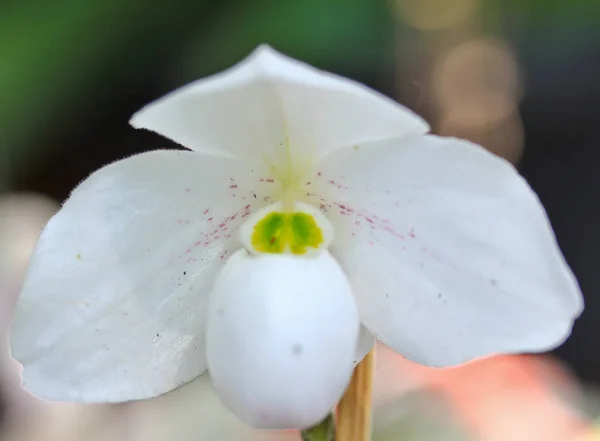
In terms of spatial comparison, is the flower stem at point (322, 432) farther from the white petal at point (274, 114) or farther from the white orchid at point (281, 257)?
the white petal at point (274, 114)

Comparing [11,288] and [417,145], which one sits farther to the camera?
[11,288]

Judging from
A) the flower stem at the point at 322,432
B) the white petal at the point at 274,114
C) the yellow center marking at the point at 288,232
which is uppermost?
the white petal at the point at 274,114

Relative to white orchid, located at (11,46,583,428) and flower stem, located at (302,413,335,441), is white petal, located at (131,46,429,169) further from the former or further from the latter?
flower stem, located at (302,413,335,441)

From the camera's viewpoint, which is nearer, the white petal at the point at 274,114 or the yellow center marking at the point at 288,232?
the white petal at the point at 274,114

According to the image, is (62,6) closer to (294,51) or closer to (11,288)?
(294,51)

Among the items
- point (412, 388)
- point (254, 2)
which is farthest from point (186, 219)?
point (254, 2)

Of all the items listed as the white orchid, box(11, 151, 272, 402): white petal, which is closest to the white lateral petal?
the white orchid

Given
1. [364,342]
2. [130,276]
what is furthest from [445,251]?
[130,276]

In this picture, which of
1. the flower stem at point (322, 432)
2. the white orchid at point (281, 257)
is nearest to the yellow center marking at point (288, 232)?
the white orchid at point (281, 257)

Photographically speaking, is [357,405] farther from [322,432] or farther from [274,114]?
[274,114]
